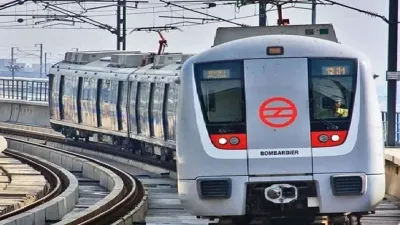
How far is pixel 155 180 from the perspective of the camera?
3183cm

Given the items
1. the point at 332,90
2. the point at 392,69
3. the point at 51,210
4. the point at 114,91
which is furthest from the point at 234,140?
the point at 114,91

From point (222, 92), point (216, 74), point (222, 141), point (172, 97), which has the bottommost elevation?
point (222, 141)

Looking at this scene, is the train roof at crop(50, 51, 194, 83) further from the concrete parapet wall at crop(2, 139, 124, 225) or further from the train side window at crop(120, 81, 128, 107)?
the concrete parapet wall at crop(2, 139, 124, 225)

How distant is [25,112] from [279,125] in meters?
45.4

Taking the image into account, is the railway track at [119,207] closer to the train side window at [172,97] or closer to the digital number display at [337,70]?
the train side window at [172,97]

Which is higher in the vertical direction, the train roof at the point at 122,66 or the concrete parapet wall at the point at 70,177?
the train roof at the point at 122,66

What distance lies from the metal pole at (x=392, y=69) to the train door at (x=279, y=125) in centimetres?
1470

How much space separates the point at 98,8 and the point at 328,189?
33.4m

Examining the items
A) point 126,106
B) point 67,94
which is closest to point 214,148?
point 126,106

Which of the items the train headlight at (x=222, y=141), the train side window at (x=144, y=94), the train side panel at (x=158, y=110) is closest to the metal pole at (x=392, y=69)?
the train side panel at (x=158, y=110)

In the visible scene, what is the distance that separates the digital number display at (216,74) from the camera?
15944mm

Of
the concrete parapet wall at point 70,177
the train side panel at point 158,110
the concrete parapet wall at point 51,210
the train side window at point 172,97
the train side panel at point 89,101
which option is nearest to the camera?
the concrete parapet wall at point 51,210

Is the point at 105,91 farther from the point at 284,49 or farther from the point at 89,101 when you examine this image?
the point at 284,49

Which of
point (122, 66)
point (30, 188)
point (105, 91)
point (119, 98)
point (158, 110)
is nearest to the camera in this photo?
point (30, 188)
